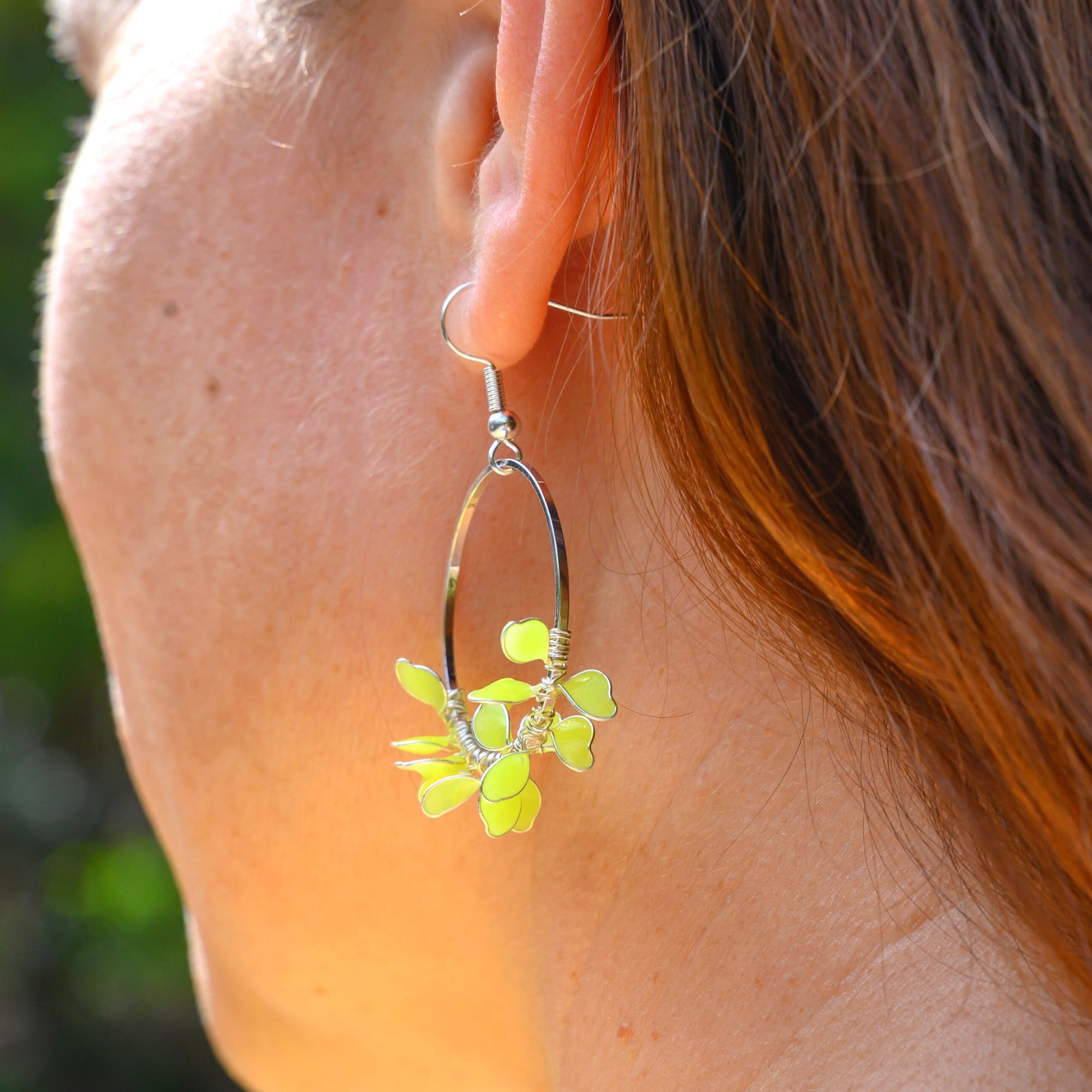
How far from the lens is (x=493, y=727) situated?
0.79 metres

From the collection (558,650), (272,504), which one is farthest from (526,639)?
(272,504)

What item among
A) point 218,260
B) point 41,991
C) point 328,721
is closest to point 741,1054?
point 328,721

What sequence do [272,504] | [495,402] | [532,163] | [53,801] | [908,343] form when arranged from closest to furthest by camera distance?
1. [908,343]
2. [532,163]
3. [495,402]
4. [272,504]
5. [53,801]

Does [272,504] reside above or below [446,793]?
above

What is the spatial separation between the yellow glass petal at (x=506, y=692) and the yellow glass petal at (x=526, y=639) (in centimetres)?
2

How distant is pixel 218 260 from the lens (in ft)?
3.13

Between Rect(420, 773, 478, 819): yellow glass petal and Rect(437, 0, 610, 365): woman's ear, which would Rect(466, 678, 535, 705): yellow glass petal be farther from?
Rect(437, 0, 610, 365): woman's ear

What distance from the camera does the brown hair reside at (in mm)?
Result: 530

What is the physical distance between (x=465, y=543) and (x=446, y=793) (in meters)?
0.19

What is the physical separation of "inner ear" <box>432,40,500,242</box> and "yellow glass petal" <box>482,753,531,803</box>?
378 mm

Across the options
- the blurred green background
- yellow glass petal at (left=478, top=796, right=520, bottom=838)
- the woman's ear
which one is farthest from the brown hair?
the blurred green background

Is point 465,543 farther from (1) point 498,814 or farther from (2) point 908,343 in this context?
(2) point 908,343

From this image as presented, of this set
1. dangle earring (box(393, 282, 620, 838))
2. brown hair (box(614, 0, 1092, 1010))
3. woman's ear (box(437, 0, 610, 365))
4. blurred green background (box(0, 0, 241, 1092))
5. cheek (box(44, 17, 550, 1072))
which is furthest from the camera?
blurred green background (box(0, 0, 241, 1092))

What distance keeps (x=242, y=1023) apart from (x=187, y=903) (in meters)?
0.16
